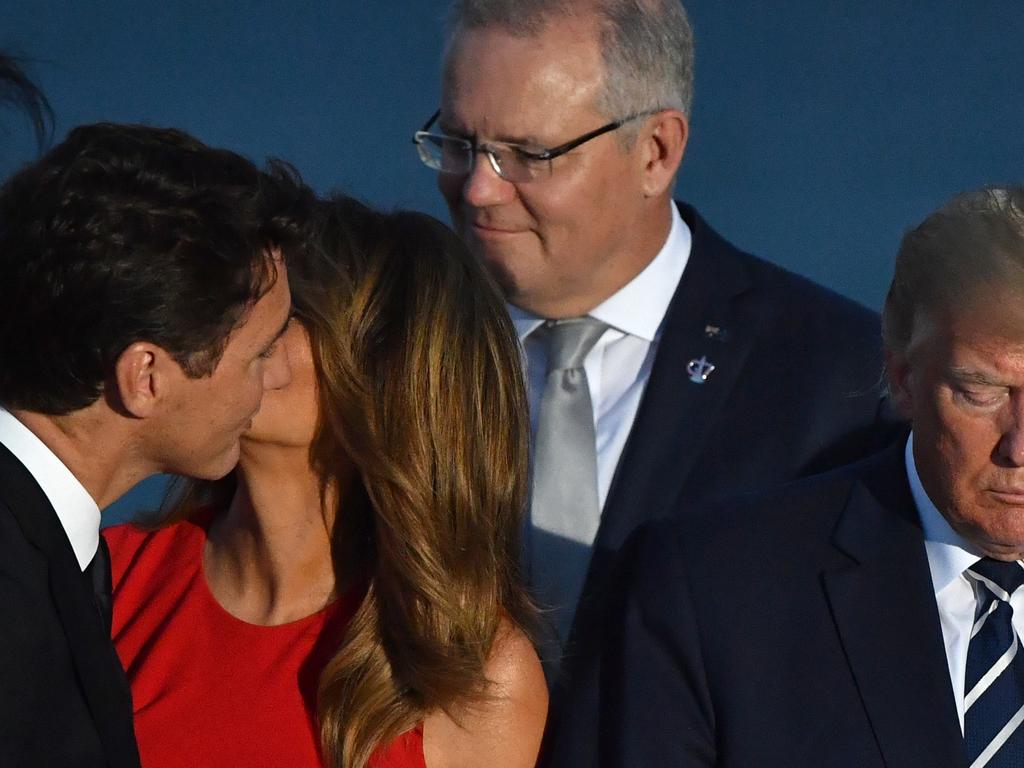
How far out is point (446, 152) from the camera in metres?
3.07

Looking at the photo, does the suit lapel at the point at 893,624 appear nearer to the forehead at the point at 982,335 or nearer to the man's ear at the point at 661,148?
the forehead at the point at 982,335

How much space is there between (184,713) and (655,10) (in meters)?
1.53

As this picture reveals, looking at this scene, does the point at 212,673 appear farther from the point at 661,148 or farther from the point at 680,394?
the point at 661,148

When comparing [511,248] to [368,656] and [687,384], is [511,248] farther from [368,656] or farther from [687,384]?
[368,656]

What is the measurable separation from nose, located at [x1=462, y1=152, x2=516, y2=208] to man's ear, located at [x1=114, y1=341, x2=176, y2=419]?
3.38 ft

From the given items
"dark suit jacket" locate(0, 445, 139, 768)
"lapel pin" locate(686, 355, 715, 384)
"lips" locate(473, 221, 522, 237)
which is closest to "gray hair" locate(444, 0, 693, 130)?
"lips" locate(473, 221, 522, 237)

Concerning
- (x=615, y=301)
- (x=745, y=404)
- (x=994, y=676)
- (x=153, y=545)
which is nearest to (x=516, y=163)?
(x=615, y=301)

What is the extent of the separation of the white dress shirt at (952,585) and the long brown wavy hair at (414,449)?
566 millimetres

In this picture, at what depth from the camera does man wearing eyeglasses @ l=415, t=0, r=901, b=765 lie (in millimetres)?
2848

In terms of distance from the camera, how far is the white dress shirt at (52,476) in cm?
202

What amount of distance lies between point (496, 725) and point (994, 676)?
65cm

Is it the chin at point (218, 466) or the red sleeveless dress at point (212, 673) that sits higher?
the chin at point (218, 466)

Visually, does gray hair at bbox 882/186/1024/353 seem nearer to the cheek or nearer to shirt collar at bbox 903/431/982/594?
shirt collar at bbox 903/431/982/594

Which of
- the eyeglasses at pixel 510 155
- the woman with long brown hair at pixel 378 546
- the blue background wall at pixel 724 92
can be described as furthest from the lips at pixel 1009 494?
the blue background wall at pixel 724 92
